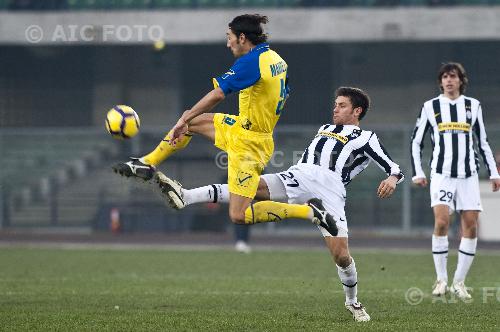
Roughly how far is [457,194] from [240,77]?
3145 millimetres

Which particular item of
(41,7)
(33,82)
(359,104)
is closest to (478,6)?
(41,7)

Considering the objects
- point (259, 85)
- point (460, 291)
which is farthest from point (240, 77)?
point (460, 291)

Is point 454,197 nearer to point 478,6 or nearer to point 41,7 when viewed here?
point 478,6

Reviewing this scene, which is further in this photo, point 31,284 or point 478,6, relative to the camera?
point 478,6

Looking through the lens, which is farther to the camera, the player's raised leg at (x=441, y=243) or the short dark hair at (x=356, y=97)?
the player's raised leg at (x=441, y=243)

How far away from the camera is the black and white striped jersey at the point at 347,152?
8.91 meters

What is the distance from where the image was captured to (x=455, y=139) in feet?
35.7

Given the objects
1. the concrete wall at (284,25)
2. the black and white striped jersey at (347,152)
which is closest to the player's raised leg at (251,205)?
the black and white striped jersey at (347,152)

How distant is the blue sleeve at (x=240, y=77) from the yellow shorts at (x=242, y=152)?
43 cm

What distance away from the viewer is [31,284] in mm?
12094

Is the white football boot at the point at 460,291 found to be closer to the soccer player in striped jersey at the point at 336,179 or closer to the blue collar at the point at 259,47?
the soccer player in striped jersey at the point at 336,179

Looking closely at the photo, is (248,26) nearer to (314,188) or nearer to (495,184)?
(314,188)

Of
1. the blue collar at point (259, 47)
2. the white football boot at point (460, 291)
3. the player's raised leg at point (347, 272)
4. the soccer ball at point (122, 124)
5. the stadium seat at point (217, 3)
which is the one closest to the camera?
the player's raised leg at point (347, 272)

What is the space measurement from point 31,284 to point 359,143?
15.9 feet
